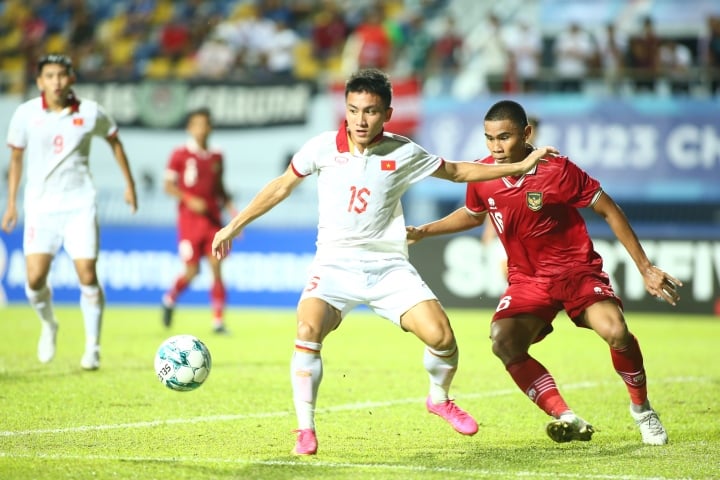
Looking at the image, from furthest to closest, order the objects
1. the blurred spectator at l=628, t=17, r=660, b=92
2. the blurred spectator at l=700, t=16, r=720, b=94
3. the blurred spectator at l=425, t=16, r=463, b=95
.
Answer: the blurred spectator at l=425, t=16, r=463, b=95, the blurred spectator at l=628, t=17, r=660, b=92, the blurred spectator at l=700, t=16, r=720, b=94

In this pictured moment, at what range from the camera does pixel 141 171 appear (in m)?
20.6

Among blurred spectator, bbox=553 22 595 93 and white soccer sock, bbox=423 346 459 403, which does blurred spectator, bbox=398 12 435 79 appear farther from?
white soccer sock, bbox=423 346 459 403

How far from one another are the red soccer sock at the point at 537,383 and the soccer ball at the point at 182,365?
1.97 meters

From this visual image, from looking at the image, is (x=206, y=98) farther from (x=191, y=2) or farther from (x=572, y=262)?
(x=572, y=262)

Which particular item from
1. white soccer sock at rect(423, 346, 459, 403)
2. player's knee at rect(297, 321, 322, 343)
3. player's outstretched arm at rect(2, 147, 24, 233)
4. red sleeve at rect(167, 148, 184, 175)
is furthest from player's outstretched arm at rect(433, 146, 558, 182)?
red sleeve at rect(167, 148, 184, 175)

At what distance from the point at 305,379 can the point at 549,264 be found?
5.89 ft

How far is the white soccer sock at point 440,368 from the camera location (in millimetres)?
6625

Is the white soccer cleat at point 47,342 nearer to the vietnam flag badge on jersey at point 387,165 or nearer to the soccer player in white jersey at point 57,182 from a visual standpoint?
the soccer player in white jersey at point 57,182

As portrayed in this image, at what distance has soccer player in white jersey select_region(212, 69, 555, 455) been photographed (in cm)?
634

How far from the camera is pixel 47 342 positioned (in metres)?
10.6

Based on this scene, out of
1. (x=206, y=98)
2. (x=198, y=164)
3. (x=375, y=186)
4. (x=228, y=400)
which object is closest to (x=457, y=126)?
(x=206, y=98)

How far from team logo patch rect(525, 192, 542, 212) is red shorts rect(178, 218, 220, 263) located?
8244 millimetres

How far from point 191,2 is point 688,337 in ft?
46.6

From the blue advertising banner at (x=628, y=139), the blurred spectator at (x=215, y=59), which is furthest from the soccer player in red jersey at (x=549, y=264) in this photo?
the blurred spectator at (x=215, y=59)
